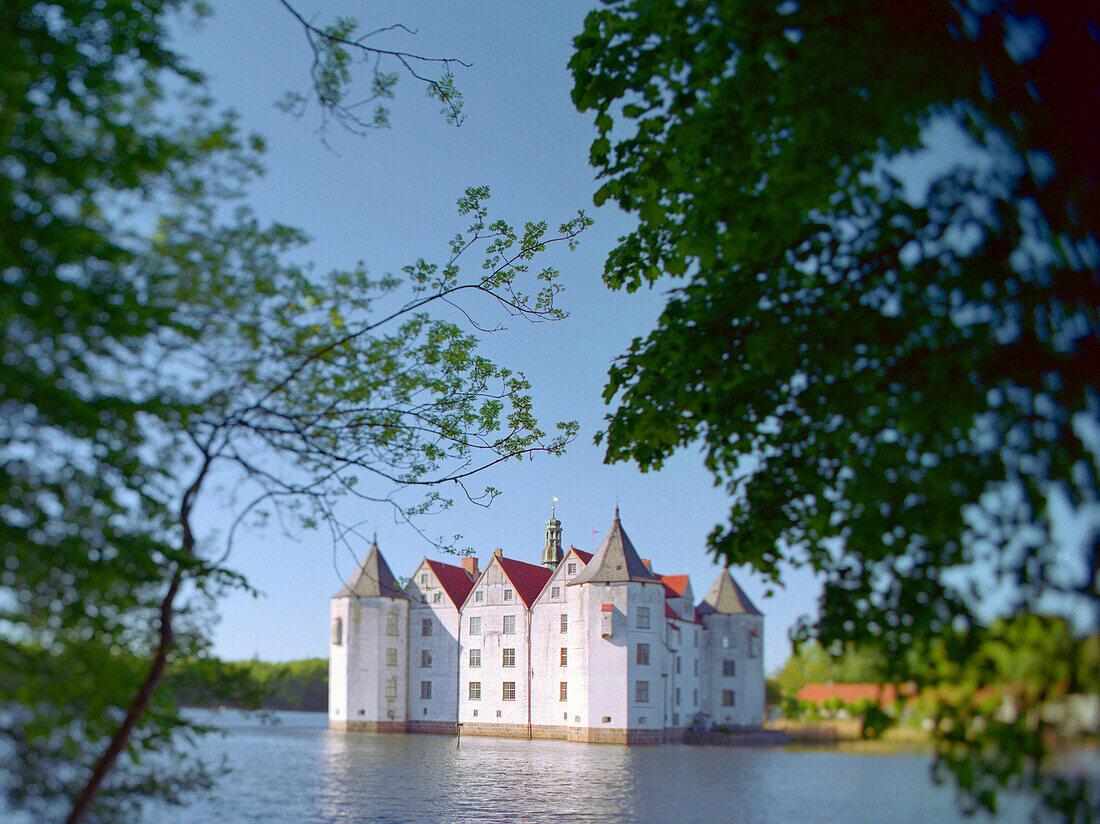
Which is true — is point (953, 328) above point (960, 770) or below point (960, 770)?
above

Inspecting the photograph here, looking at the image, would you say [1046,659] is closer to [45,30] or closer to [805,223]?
[805,223]

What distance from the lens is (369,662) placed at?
34.7 meters

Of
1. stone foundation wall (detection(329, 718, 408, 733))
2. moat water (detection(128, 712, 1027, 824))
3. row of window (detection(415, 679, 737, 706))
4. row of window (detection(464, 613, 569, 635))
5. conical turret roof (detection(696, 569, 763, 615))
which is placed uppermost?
conical turret roof (detection(696, 569, 763, 615))

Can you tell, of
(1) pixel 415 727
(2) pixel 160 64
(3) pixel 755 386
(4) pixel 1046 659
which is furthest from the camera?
(1) pixel 415 727

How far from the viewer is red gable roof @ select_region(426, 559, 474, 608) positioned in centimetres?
3697

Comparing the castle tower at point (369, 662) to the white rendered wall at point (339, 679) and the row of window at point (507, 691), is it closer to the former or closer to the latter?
the white rendered wall at point (339, 679)

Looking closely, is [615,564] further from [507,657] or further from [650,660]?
[507,657]

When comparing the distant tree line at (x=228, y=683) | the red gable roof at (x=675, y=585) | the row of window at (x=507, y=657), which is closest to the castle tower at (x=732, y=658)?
the red gable roof at (x=675, y=585)

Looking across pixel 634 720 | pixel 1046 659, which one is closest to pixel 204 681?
pixel 1046 659

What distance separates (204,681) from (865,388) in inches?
128

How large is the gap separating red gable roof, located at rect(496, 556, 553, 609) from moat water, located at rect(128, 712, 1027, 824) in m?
11.3

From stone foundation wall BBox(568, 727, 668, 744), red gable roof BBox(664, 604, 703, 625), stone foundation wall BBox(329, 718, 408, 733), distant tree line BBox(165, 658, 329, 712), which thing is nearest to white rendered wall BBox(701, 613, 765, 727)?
red gable roof BBox(664, 604, 703, 625)

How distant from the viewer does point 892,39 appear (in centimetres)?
332

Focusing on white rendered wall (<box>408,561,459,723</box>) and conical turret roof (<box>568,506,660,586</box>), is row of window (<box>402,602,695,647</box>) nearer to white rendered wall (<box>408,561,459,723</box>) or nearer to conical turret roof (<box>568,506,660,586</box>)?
white rendered wall (<box>408,561,459,723</box>)
